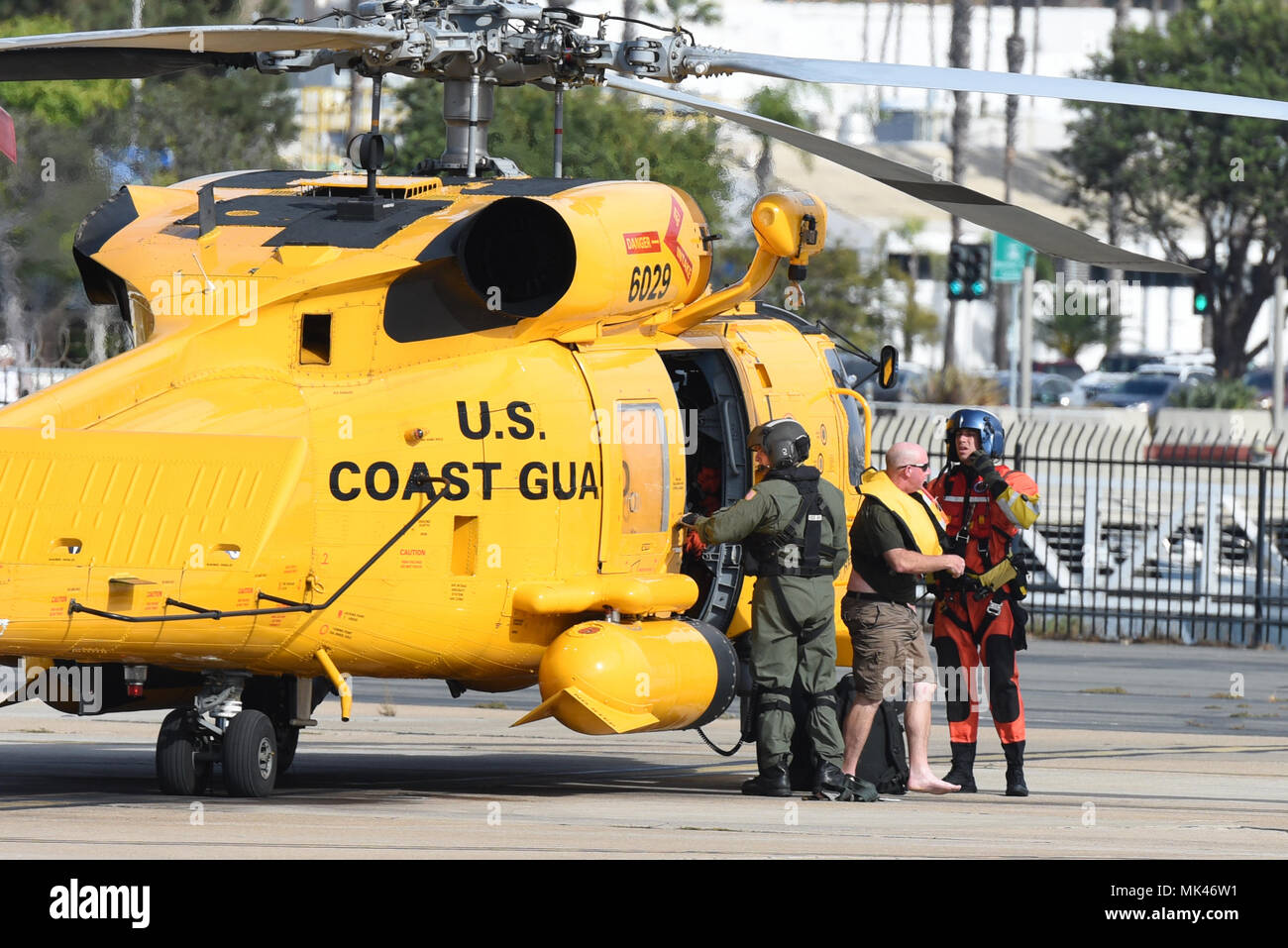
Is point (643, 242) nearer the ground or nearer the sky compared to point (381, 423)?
nearer the sky

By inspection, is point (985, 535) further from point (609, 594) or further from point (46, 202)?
point (46, 202)

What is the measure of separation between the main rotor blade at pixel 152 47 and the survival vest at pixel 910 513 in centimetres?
334

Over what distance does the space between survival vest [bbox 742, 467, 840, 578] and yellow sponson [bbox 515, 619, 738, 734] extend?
48 cm

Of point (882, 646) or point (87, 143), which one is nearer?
point (882, 646)

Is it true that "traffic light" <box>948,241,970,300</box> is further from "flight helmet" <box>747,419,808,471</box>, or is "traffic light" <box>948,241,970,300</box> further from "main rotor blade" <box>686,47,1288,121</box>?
"main rotor blade" <box>686,47,1288,121</box>

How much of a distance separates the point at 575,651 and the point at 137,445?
217 centimetres

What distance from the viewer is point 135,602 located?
8.94m

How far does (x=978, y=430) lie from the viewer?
11258 millimetres

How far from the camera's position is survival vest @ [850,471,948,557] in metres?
10.9

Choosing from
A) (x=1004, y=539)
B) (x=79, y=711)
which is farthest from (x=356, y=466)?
(x=1004, y=539)

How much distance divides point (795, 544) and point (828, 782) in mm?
1225

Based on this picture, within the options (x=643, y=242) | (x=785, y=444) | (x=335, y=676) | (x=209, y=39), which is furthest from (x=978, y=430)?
(x=209, y=39)

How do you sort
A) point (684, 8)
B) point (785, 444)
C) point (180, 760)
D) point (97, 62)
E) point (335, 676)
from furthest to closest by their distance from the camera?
point (684, 8) → point (785, 444) → point (180, 760) → point (97, 62) → point (335, 676)

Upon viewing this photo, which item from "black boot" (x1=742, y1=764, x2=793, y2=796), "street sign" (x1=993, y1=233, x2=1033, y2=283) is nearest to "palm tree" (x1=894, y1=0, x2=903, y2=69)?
"street sign" (x1=993, y1=233, x2=1033, y2=283)
